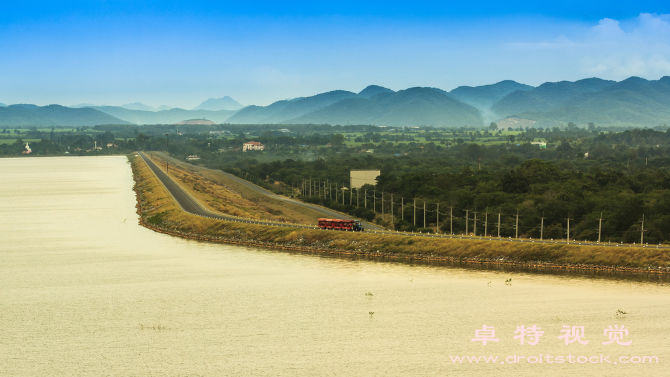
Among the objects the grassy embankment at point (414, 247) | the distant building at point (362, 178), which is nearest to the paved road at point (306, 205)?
the distant building at point (362, 178)

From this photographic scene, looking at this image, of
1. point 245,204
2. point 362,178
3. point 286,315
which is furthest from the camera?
point 362,178

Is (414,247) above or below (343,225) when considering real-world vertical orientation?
below

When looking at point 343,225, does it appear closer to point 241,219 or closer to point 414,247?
point 414,247

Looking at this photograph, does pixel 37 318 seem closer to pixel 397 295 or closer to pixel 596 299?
pixel 397 295

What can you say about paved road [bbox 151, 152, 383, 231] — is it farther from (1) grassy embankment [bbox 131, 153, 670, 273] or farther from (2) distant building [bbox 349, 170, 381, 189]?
(1) grassy embankment [bbox 131, 153, 670, 273]

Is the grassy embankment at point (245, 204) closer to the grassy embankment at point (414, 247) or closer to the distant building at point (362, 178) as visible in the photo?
the grassy embankment at point (414, 247)

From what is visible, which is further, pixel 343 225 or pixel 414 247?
pixel 343 225

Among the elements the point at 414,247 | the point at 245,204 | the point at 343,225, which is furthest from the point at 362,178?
the point at 414,247
